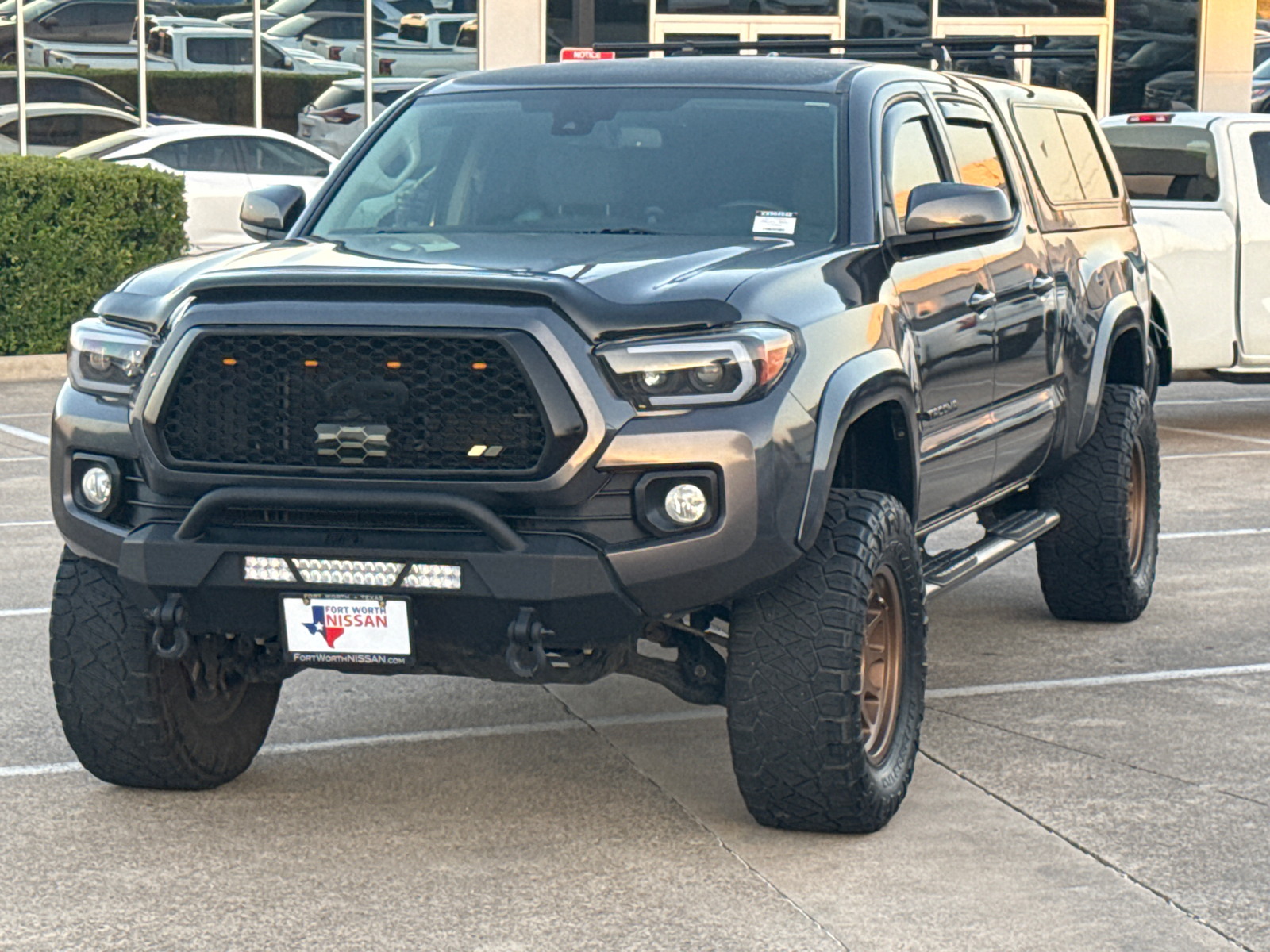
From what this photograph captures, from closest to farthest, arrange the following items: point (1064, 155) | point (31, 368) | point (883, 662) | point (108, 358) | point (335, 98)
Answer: point (108, 358) < point (883, 662) < point (1064, 155) < point (31, 368) < point (335, 98)

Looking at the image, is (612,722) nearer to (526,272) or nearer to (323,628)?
(323,628)

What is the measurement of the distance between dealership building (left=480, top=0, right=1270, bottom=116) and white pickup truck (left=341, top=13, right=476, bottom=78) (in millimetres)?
218

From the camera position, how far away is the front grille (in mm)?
4688

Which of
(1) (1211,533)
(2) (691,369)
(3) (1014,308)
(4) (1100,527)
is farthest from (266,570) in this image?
(1) (1211,533)

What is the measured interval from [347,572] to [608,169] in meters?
1.76

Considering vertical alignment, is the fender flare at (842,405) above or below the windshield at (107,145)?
below

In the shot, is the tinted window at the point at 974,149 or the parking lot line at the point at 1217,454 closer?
the tinted window at the point at 974,149

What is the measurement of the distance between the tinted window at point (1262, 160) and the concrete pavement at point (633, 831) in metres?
6.34

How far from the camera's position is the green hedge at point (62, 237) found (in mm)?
15438

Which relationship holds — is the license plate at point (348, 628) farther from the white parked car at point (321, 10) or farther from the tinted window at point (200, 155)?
the white parked car at point (321, 10)

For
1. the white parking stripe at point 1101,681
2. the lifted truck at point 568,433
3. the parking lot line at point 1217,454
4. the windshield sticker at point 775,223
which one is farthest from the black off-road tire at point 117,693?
the parking lot line at point 1217,454

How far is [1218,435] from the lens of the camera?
13430 mm

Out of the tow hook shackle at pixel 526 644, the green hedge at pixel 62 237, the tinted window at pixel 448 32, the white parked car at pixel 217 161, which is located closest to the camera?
the tow hook shackle at pixel 526 644

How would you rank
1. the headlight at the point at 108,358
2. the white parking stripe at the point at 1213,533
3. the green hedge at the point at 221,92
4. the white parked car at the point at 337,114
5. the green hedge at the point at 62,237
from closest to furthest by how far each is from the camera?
1. the headlight at the point at 108,358
2. the white parking stripe at the point at 1213,533
3. the green hedge at the point at 62,237
4. the green hedge at the point at 221,92
5. the white parked car at the point at 337,114
